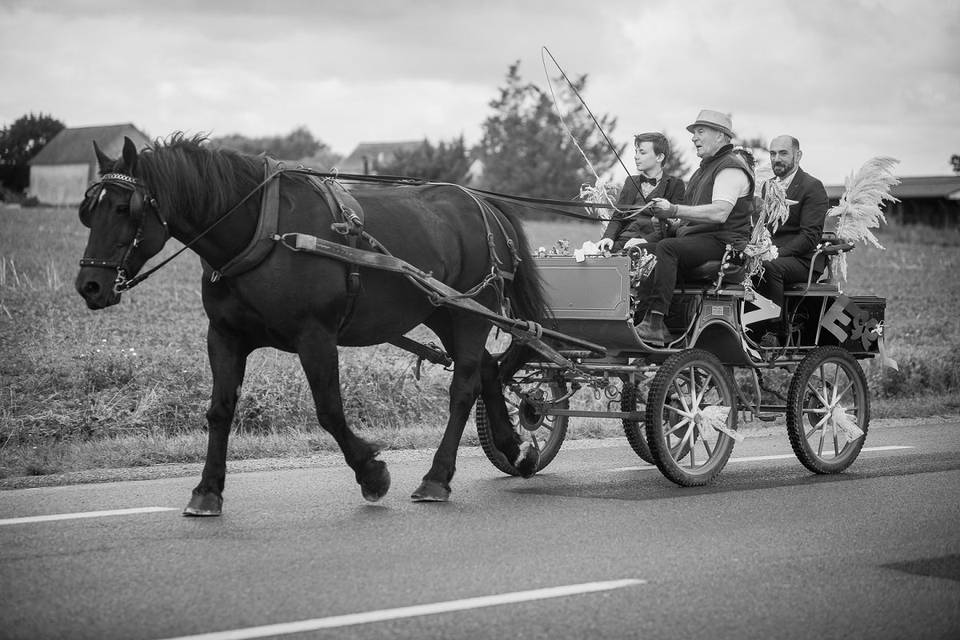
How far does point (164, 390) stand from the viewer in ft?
34.1

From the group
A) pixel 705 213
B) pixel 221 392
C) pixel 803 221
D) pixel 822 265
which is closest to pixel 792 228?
pixel 803 221

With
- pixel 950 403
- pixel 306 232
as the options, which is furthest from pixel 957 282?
pixel 306 232

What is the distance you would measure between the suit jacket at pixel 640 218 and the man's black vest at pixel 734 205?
0.31 m

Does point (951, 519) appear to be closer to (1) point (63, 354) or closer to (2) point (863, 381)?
(2) point (863, 381)

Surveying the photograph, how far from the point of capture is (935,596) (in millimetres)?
5098

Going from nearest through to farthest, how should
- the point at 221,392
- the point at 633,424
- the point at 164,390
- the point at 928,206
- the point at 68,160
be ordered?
the point at 221,392 → the point at 633,424 → the point at 164,390 → the point at 928,206 → the point at 68,160

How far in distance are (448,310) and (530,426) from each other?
1196 millimetres

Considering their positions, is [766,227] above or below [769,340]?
above

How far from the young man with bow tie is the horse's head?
3.59 meters

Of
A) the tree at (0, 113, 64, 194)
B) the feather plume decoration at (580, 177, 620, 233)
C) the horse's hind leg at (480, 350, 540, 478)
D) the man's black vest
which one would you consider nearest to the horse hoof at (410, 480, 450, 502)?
the horse's hind leg at (480, 350, 540, 478)

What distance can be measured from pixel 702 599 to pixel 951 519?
2.51 m

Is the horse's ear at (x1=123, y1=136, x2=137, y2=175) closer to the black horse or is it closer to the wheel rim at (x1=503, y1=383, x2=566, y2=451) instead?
the black horse

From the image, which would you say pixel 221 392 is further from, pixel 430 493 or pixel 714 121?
pixel 714 121

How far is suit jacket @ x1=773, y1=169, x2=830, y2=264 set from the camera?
30.8 ft
